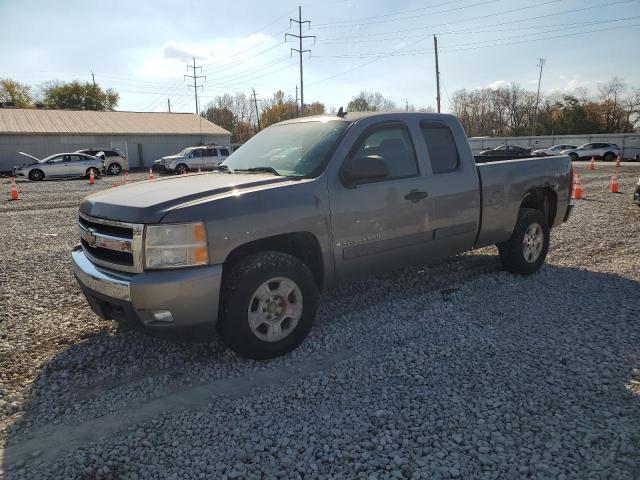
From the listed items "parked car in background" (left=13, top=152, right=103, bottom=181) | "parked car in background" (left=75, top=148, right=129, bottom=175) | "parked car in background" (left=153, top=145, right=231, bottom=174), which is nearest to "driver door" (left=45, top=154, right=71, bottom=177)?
"parked car in background" (left=13, top=152, right=103, bottom=181)

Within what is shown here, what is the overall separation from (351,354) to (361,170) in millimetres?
1552

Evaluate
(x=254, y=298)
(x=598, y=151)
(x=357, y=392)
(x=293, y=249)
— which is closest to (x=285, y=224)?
(x=293, y=249)

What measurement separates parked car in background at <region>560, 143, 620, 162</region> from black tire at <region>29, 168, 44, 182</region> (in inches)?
1579

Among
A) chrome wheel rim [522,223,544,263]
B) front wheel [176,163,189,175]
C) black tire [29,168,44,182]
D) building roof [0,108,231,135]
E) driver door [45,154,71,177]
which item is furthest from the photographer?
building roof [0,108,231,135]

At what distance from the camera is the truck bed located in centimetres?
523

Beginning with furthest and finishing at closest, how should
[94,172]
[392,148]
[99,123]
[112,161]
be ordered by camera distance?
[99,123]
[112,161]
[94,172]
[392,148]

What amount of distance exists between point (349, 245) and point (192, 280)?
1437mm

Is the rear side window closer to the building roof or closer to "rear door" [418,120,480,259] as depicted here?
"rear door" [418,120,480,259]

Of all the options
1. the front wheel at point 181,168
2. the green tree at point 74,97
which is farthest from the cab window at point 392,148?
the green tree at point 74,97

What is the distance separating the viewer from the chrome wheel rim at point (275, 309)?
3.60m

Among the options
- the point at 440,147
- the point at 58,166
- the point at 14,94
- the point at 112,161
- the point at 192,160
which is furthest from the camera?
the point at 14,94

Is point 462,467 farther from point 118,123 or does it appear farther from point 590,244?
point 118,123

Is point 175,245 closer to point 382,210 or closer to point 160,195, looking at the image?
point 160,195

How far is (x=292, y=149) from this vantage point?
4.43 metres
